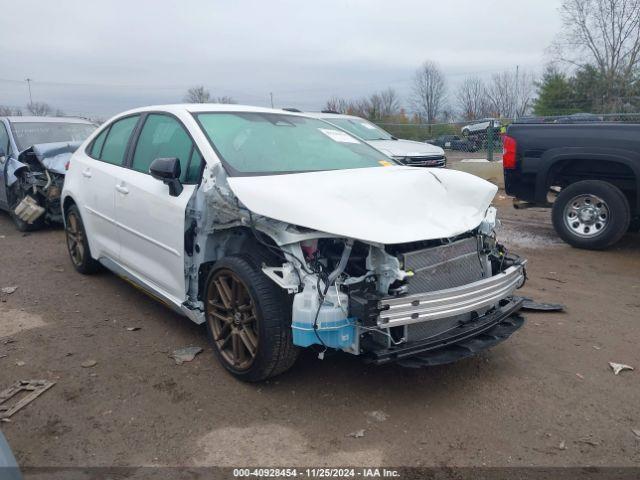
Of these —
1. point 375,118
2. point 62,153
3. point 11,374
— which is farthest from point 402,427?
point 375,118

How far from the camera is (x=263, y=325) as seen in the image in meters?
3.16

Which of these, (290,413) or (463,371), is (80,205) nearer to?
(290,413)

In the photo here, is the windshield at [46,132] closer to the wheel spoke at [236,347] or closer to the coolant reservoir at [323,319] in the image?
the wheel spoke at [236,347]

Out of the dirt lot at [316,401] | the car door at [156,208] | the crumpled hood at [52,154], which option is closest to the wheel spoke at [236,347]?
the dirt lot at [316,401]

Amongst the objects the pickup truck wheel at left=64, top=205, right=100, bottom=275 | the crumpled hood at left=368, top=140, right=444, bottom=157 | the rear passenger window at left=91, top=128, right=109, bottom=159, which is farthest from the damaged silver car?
the crumpled hood at left=368, top=140, right=444, bottom=157

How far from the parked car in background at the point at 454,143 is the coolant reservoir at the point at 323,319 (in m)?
18.5

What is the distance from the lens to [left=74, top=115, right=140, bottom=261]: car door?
15.5ft

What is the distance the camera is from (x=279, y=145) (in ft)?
13.5

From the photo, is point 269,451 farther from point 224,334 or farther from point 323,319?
point 224,334

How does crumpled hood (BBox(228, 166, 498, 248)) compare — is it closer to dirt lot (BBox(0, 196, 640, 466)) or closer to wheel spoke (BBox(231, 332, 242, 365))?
wheel spoke (BBox(231, 332, 242, 365))

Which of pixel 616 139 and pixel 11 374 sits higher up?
pixel 616 139

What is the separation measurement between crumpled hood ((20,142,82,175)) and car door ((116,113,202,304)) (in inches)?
163

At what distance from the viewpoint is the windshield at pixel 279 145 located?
3.81m

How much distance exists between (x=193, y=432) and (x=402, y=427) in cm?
117
